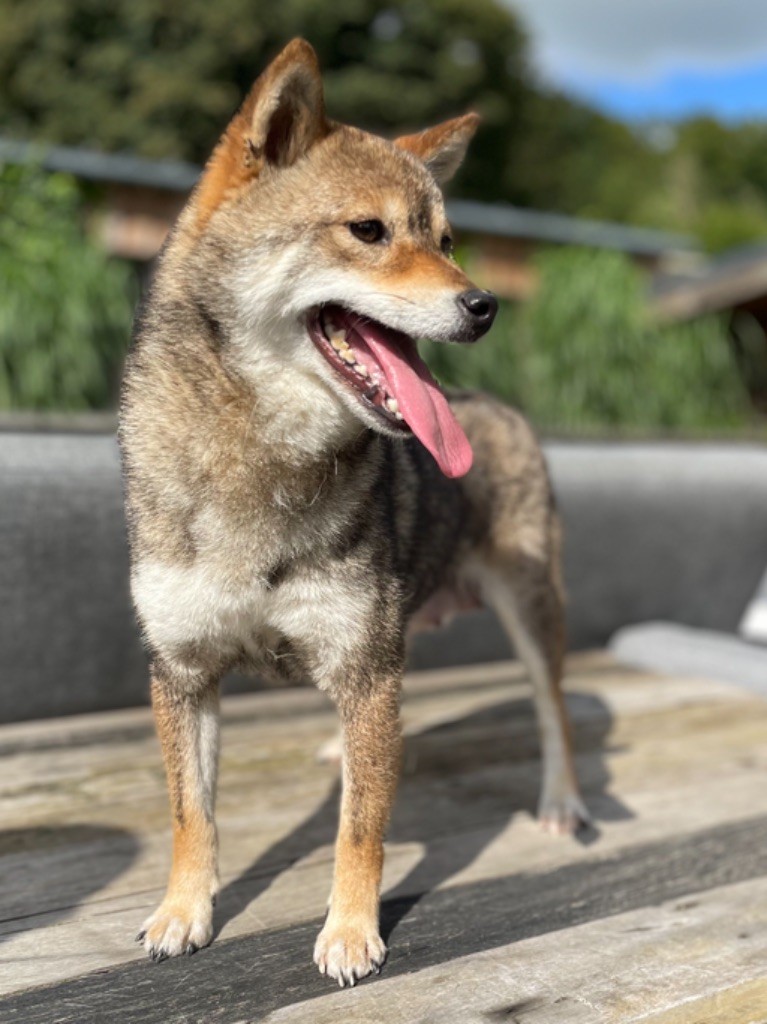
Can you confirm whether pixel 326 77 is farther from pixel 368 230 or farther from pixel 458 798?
pixel 368 230

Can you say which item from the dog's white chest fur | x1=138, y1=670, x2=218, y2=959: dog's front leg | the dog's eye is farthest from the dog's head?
x1=138, y1=670, x2=218, y2=959: dog's front leg

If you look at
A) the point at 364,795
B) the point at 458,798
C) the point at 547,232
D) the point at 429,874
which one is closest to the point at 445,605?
the point at 458,798

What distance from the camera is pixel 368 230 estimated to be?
1.95m

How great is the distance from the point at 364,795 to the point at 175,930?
0.43m

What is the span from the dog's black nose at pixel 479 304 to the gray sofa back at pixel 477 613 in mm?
1660

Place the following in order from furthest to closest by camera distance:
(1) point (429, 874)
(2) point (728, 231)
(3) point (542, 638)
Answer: (2) point (728, 231), (3) point (542, 638), (1) point (429, 874)

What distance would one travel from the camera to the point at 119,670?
10.8 ft

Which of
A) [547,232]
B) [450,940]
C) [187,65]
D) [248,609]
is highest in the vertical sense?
[248,609]

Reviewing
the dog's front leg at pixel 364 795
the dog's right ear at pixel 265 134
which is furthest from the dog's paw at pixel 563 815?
the dog's right ear at pixel 265 134

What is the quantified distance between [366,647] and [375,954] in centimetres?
57

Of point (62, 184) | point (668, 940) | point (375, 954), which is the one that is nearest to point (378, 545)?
point (375, 954)

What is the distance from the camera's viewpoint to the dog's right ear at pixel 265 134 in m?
1.91

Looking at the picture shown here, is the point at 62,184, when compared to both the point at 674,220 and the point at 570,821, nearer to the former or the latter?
the point at 570,821

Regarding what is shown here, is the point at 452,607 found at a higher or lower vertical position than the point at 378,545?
lower
